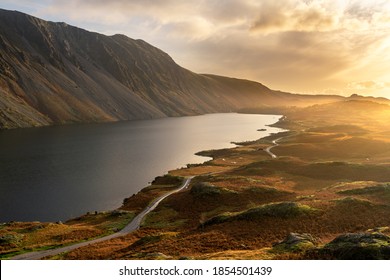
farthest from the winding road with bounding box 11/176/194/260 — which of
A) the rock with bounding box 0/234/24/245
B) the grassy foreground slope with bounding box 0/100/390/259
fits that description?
the rock with bounding box 0/234/24/245

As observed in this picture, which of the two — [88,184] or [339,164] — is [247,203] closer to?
[339,164]

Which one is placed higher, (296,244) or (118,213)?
(296,244)

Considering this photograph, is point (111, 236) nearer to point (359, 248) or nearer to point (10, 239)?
point (10, 239)

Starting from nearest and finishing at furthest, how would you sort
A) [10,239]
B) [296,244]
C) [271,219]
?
1. [296,244]
2. [271,219]
3. [10,239]

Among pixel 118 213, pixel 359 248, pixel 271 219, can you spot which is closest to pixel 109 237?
pixel 118 213

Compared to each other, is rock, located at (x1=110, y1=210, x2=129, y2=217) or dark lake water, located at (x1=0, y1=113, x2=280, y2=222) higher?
dark lake water, located at (x1=0, y1=113, x2=280, y2=222)

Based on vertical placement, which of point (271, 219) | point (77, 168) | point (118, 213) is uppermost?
point (77, 168)

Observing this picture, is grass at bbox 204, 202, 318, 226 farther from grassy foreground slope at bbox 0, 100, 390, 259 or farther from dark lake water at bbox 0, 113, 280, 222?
dark lake water at bbox 0, 113, 280, 222

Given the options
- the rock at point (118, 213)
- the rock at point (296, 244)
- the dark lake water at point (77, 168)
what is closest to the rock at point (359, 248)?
the rock at point (296, 244)
